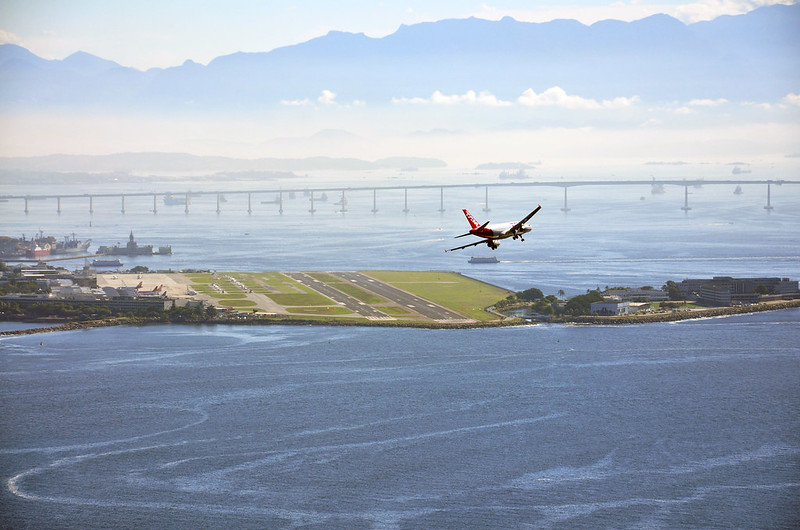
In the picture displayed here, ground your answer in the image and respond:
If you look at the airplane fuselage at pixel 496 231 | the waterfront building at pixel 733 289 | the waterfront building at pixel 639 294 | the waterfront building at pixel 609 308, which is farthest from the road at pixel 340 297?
the airplane fuselage at pixel 496 231

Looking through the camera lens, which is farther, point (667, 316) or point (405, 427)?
point (667, 316)

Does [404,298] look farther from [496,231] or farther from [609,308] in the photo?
[496,231]

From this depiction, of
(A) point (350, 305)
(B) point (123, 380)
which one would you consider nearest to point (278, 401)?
(B) point (123, 380)

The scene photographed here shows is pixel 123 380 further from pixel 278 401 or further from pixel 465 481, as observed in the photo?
pixel 465 481

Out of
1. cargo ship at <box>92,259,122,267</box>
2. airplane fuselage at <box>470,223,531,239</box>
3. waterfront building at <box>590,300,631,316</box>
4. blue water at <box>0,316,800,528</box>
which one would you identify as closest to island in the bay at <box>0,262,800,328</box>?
waterfront building at <box>590,300,631,316</box>

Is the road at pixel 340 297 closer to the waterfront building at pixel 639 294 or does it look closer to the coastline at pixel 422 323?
the coastline at pixel 422 323

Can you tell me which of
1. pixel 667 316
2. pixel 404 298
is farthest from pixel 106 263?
pixel 667 316

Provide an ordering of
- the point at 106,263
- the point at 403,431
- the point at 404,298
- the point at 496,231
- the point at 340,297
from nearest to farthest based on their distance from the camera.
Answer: the point at 496,231 → the point at 403,431 → the point at 404,298 → the point at 340,297 → the point at 106,263
